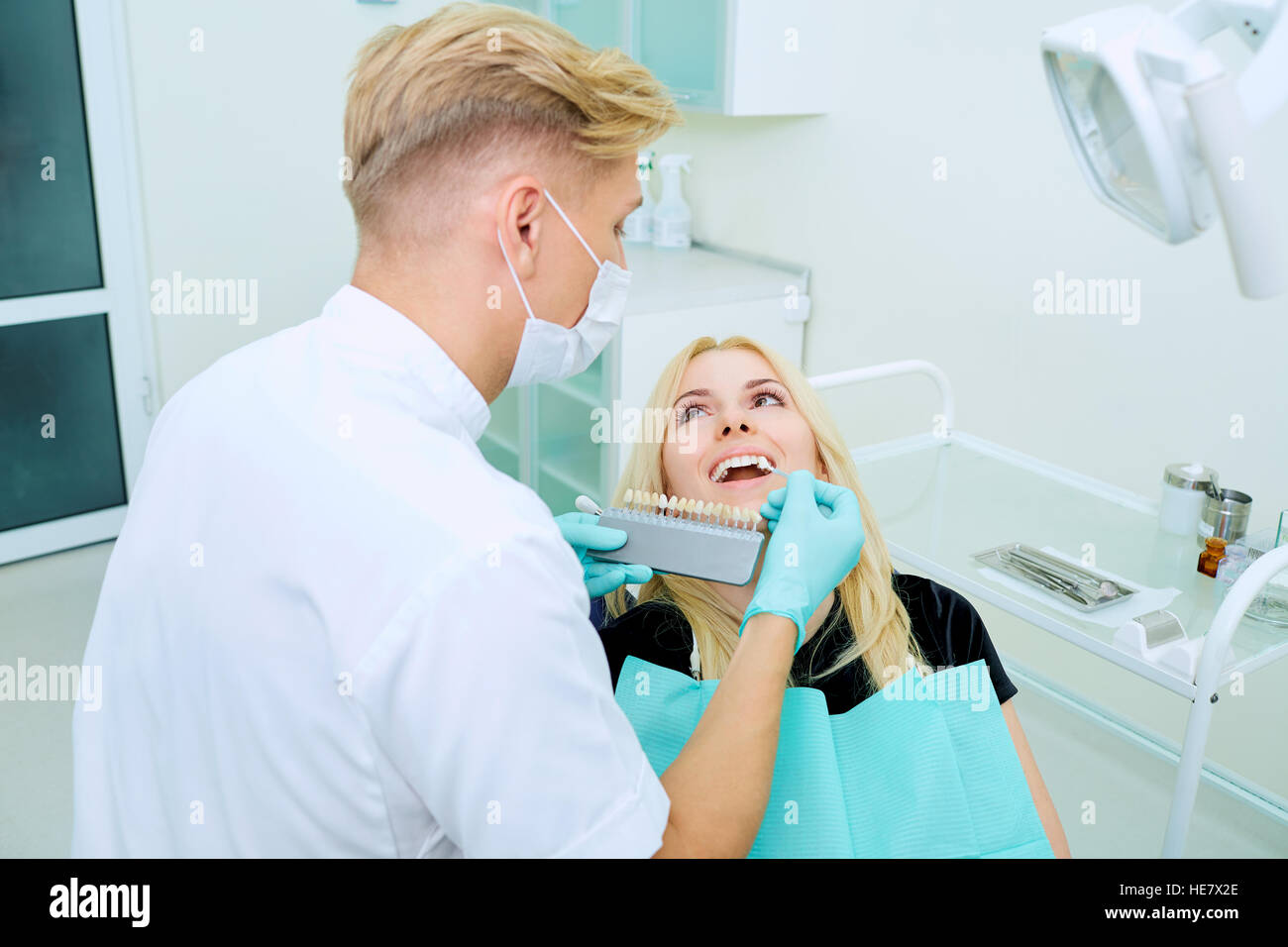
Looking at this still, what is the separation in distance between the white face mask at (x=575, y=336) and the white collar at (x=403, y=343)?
113mm

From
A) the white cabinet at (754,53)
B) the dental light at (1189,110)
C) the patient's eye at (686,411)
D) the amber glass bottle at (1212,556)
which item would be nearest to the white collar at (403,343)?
the dental light at (1189,110)

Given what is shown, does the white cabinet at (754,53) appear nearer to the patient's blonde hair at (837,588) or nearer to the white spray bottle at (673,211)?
the white spray bottle at (673,211)

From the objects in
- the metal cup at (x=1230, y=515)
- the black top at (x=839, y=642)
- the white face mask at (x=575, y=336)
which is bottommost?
the black top at (x=839, y=642)

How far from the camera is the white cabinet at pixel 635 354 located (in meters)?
2.62

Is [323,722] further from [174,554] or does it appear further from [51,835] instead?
[51,835]

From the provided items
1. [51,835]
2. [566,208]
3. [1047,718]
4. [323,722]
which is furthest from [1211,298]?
[51,835]

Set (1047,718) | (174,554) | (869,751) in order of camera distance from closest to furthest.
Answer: (174,554) → (869,751) → (1047,718)

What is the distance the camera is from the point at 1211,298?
1938 millimetres

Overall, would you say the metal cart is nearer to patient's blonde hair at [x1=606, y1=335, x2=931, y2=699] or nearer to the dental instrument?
→ patient's blonde hair at [x1=606, y1=335, x2=931, y2=699]

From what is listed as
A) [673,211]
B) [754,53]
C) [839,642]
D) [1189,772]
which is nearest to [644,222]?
[673,211]

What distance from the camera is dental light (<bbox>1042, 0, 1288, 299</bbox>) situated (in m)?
0.67

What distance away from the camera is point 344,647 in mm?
702
